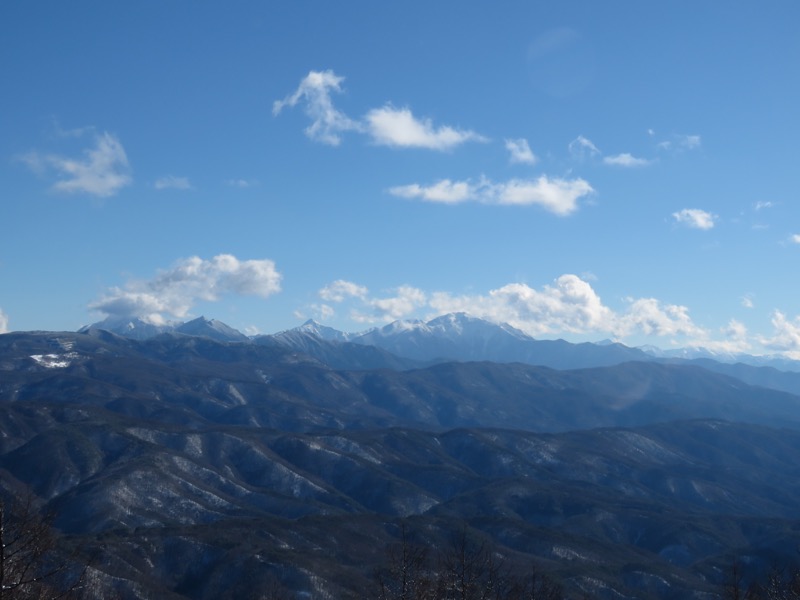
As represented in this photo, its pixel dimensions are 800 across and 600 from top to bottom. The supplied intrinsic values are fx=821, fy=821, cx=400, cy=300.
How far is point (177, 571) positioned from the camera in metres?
126

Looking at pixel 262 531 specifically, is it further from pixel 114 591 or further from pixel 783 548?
pixel 783 548

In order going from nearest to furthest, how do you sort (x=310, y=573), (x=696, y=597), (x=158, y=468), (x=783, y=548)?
(x=310, y=573)
(x=696, y=597)
(x=783, y=548)
(x=158, y=468)

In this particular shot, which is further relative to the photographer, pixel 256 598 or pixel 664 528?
pixel 664 528

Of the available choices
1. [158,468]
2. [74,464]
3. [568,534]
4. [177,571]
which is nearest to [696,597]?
[568,534]

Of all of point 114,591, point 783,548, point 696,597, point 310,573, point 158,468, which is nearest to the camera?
point 114,591

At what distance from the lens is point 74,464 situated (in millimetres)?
196125

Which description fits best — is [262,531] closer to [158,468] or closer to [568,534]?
[158,468]

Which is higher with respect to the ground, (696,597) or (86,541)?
(86,541)

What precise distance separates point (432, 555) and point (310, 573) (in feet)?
90.6

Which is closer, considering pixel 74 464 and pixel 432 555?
pixel 432 555

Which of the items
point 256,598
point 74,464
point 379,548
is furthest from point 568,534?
point 74,464

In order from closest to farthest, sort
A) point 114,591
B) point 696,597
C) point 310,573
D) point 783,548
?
point 114,591 → point 310,573 → point 696,597 → point 783,548

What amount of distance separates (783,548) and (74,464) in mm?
160123

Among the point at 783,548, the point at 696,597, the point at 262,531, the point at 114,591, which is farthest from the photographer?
the point at 783,548
